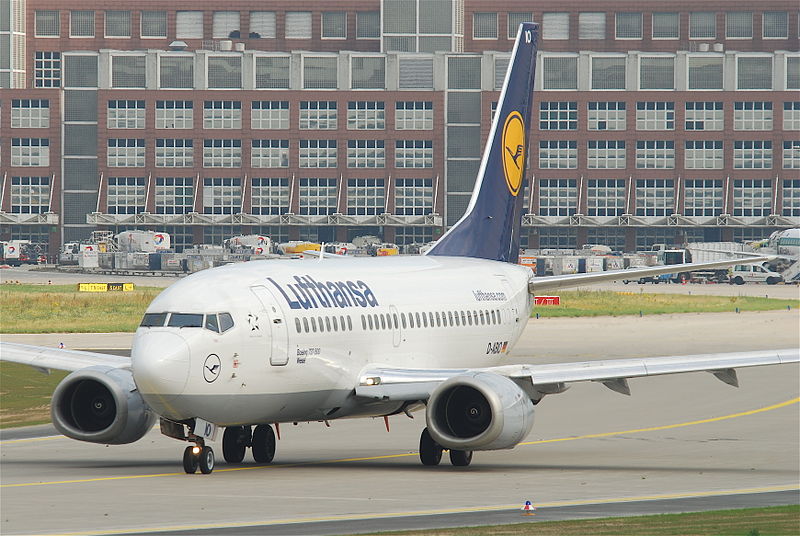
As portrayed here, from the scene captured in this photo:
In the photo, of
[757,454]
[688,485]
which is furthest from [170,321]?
[757,454]

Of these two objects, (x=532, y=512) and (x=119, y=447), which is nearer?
(x=532, y=512)

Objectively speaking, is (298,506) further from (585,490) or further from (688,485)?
(688,485)

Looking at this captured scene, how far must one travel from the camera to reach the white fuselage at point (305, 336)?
103 ft

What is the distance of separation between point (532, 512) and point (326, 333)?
9052 millimetres

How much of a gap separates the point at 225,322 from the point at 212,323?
30 cm

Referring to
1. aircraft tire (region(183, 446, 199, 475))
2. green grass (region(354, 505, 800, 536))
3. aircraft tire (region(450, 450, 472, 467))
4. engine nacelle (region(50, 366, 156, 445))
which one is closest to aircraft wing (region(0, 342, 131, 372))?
engine nacelle (region(50, 366, 156, 445))

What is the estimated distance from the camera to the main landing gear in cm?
3569

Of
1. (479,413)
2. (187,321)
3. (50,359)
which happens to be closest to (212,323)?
(187,321)

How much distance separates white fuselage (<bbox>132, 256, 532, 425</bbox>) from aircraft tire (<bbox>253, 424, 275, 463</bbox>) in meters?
1.71

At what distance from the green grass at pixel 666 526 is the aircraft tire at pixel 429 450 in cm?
831

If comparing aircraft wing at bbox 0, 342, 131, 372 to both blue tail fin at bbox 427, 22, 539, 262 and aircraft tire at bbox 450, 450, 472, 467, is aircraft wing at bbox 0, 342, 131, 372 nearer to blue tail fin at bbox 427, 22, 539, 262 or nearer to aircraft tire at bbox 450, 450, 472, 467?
aircraft tire at bbox 450, 450, 472, 467

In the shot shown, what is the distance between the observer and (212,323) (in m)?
31.9

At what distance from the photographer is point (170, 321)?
1254 inches

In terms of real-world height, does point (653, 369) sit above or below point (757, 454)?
above
